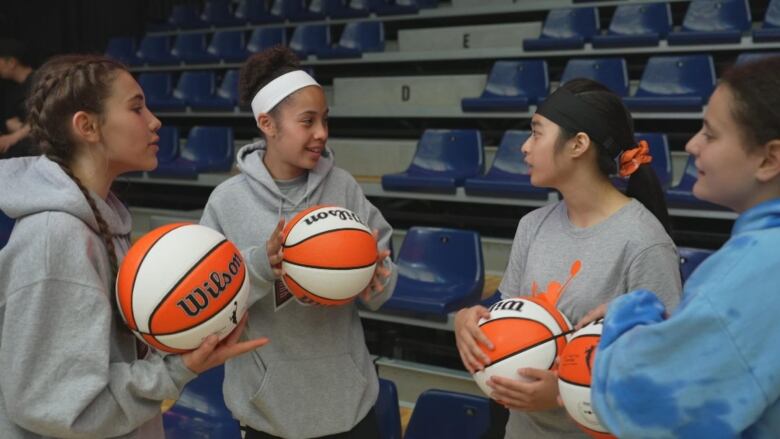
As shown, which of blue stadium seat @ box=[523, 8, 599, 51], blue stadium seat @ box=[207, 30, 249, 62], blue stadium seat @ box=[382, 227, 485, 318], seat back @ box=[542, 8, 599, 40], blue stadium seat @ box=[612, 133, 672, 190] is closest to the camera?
blue stadium seat @ box=[382, 227, 485, 318]

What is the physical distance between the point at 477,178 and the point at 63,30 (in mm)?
6541

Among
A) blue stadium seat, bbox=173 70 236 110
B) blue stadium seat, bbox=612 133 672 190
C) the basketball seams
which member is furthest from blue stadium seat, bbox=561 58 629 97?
the basketball seams

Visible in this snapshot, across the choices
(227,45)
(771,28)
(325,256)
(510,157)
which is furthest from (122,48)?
(325,256)

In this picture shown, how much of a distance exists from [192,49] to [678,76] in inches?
198

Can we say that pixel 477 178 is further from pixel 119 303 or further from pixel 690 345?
pixel 690 345

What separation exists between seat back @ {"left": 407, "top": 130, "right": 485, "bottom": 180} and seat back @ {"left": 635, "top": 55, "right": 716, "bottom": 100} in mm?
1162

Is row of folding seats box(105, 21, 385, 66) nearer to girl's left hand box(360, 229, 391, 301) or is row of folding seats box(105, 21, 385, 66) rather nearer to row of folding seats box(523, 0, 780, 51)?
row of folding seats box(523, 0, 780, 51)

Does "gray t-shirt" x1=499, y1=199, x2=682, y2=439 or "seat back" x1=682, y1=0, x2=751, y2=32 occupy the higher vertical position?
"seat back" x1=682, y1=0, x2=751, y2=32

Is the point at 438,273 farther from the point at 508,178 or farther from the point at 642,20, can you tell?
the point at 642,20

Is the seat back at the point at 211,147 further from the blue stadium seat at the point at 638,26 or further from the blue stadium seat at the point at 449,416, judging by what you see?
the blue stadium seat at the point at 449,416

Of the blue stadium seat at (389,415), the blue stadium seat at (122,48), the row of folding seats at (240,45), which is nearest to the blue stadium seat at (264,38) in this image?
the row of folding seats at (240,45)

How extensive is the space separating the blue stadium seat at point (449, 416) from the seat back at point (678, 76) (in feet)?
10.5

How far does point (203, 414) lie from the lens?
2.15m

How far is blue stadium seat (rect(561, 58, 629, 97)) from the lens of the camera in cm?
484
